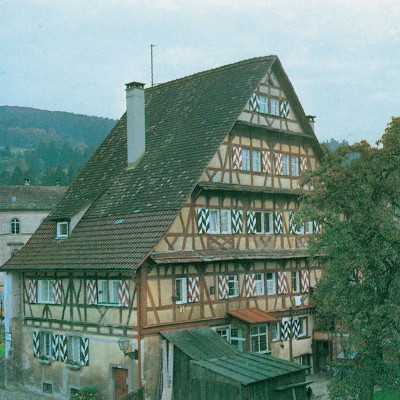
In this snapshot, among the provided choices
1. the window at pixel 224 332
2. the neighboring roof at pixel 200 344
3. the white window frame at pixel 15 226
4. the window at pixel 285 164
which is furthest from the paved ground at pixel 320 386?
the white window frame at pixel 15 226

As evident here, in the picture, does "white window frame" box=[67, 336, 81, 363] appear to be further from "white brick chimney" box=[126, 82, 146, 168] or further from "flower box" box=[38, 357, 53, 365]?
"white brick chimney" box=[126, 82, 146, 168]

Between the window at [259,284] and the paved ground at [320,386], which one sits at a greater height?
the window at [259,284]

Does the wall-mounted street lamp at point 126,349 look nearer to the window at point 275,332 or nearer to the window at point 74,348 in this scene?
the window at point 74,348

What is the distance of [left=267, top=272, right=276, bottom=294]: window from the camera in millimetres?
30062

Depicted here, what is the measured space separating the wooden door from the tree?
7.62 metres

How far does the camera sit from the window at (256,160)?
2959 centimetres

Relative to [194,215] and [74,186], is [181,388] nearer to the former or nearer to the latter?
[194,215]

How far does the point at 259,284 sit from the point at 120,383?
7.56 m

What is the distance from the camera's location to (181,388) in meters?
23.2

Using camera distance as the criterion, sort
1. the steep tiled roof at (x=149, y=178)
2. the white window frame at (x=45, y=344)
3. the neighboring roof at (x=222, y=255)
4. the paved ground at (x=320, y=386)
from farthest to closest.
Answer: the white window frame at (x=45, y=344)
the paved ground at (x=320, y=386)
the steep tiled roof at (x=149, y=178)
the neighboring roof at (x=222, y=255)

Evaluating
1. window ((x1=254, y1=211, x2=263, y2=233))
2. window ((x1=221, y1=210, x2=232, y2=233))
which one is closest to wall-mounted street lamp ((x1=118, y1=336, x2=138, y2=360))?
window ((x1=221, y1=210, x2=232, y2=233))

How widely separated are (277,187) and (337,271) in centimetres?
964

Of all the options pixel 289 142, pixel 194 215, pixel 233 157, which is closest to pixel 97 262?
pixel 194 215

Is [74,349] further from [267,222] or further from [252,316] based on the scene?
[267,222]
